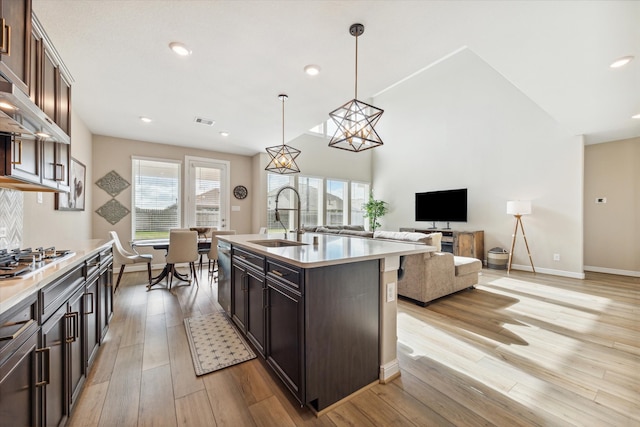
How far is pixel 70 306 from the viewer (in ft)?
4.71

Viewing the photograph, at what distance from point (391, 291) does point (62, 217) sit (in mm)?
4190

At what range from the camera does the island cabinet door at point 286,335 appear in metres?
1.48

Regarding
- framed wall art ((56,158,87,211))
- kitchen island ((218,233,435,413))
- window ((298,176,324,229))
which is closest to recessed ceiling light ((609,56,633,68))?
kitchen island ((218,233,435,413))

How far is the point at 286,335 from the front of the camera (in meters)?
1.64

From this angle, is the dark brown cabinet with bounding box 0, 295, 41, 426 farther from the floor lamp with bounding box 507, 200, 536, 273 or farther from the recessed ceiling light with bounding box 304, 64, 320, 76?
the floor lamp with bounding box 507, 200, 536, 273

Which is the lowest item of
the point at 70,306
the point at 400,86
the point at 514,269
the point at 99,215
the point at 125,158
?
the point at 514,269

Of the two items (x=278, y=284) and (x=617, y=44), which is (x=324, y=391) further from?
(x=617, y=44)

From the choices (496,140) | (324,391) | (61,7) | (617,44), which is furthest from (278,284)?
(496,140)

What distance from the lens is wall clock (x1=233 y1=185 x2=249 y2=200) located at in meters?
6.26

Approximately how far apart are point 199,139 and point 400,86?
5.61 m

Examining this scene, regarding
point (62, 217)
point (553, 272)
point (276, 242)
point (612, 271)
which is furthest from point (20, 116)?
point (612, 271)

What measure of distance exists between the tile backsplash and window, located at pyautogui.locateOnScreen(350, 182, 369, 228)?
6925mm

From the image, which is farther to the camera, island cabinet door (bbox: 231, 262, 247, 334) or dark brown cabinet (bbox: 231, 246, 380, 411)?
island cabinet door (bbox: 231, 262, 247, 334)

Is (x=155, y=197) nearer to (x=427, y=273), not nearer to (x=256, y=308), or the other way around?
(x=256, y=308)
